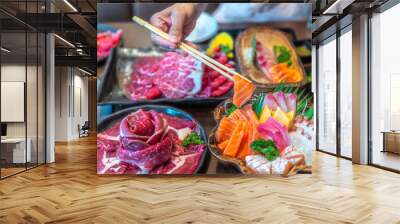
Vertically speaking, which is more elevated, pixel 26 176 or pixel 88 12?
pixel 88 12

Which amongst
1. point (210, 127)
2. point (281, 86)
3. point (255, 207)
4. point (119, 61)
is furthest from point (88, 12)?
point (255, 207)

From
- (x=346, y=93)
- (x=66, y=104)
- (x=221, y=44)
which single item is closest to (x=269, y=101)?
(x=221, y=44)

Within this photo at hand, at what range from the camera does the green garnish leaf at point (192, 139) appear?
6.37 metres

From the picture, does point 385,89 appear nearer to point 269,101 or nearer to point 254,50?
point 269,101

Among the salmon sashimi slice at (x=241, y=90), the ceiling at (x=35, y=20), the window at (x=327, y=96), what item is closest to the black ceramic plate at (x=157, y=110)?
the salmon sashimi slice at (x=241, y=90)

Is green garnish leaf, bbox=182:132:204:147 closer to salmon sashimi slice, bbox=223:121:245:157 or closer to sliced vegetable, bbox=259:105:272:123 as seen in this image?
salmon sashimi slice, bbox=223:121:245:157

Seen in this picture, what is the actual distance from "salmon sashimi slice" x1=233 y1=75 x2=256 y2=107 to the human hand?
3.79 feet

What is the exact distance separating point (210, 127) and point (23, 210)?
3.13 m

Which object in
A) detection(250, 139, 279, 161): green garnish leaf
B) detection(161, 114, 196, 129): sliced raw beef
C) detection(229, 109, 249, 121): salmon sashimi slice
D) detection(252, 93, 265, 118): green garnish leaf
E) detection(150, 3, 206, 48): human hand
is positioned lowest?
detection(250, 139, 279, 161): green garnish leaf

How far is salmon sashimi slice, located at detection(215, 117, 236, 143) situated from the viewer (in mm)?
6375

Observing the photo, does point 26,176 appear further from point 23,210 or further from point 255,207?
point 255,207

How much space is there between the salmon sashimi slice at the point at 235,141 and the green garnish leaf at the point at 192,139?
0.48 meters

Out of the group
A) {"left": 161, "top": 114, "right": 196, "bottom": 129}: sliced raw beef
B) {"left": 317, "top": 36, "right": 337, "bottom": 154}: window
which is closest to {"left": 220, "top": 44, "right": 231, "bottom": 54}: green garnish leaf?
{"left": 161, "top": 114, "right": 196, "bottom": 129}: sliced raw beef

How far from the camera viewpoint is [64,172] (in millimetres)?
7039
